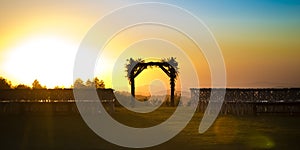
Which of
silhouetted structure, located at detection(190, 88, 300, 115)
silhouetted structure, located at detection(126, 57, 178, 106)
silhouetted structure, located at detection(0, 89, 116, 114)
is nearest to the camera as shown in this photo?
silhouetted structure, located at detection(0, 89, 116, 114)

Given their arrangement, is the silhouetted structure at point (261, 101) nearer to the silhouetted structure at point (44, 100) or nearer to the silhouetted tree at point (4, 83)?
the silhouetted structure at point (44, 100)

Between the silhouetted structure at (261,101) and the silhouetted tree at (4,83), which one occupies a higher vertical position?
the silhouetted tree at (4,83)

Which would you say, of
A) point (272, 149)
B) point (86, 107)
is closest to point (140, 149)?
point (272, 149)

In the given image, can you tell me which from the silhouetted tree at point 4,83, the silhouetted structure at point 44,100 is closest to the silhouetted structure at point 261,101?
the silhouetted structure at point 44,100

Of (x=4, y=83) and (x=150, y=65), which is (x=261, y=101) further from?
(x=4, y=83)

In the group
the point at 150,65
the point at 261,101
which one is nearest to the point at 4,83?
the point at 150,65

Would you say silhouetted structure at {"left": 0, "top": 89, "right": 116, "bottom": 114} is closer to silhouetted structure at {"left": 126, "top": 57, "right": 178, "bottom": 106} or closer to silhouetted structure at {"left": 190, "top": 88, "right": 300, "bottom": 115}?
silhouetted structure at {"left": 190, "top": 88, "right": 300, "bottom": 115}

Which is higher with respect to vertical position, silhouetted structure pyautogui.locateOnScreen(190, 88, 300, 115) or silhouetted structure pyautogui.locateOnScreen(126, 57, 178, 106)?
silhouetted structure pyautogui.locateOnScreen(126, 57, 178, 106)

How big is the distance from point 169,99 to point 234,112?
1605cm

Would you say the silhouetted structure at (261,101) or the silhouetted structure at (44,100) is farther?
the silhouetted structure at (261,101)

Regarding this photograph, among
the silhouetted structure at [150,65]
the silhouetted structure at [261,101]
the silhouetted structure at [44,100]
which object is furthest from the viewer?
the silhouetted structure at [150,65]

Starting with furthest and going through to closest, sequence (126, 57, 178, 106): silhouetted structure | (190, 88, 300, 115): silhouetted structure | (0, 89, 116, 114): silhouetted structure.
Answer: (126, 57, 178, 106): silhouetted structure < (190, 88, 300, 115): silhouetted structure < (0, 89, 116, 114): silhouetted structure

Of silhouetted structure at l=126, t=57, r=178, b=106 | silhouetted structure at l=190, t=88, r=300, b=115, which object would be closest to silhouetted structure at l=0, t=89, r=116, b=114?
silhouetted structure at l=190, t=88, r=300, b=115

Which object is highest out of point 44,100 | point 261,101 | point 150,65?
point 150,65
